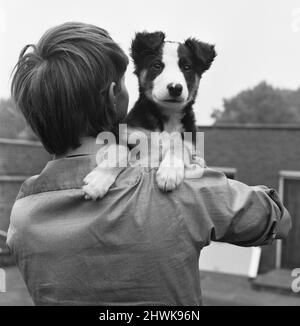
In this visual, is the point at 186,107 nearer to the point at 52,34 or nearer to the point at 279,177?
the point at 52,34

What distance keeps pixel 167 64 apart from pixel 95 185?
0.48 metres

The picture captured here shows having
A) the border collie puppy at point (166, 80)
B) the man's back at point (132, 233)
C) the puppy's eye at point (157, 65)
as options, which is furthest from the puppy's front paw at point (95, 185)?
the puppy's eye at point (157, 65)

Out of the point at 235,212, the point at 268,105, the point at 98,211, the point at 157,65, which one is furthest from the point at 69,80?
the point at 268,105

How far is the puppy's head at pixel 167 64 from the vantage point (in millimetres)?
1090

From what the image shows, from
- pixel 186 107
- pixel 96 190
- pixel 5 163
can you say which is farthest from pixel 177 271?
pixel 5 163

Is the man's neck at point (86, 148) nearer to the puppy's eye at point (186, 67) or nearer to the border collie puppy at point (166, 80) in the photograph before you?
the border collie puppy at point (166, 80)

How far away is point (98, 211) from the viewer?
2.32ft

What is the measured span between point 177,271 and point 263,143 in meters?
6.54

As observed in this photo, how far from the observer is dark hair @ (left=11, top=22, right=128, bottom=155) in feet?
2.41

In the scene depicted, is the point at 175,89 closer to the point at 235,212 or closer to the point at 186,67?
the point at 186,67

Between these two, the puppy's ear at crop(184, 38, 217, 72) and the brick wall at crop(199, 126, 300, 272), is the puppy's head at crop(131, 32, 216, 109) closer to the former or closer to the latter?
the puppy's ear at crop(184, 38, 217, 72)

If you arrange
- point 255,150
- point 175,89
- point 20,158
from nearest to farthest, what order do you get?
1. point 175,89
2. point 20,158
3. point 255,150

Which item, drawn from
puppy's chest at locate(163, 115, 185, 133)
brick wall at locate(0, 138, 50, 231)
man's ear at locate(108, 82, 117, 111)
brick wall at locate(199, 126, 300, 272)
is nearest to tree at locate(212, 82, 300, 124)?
brick wall at locate(199, 126, 300, 272)

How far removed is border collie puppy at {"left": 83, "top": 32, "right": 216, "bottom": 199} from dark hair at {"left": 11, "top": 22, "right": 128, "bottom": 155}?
0.29 m
